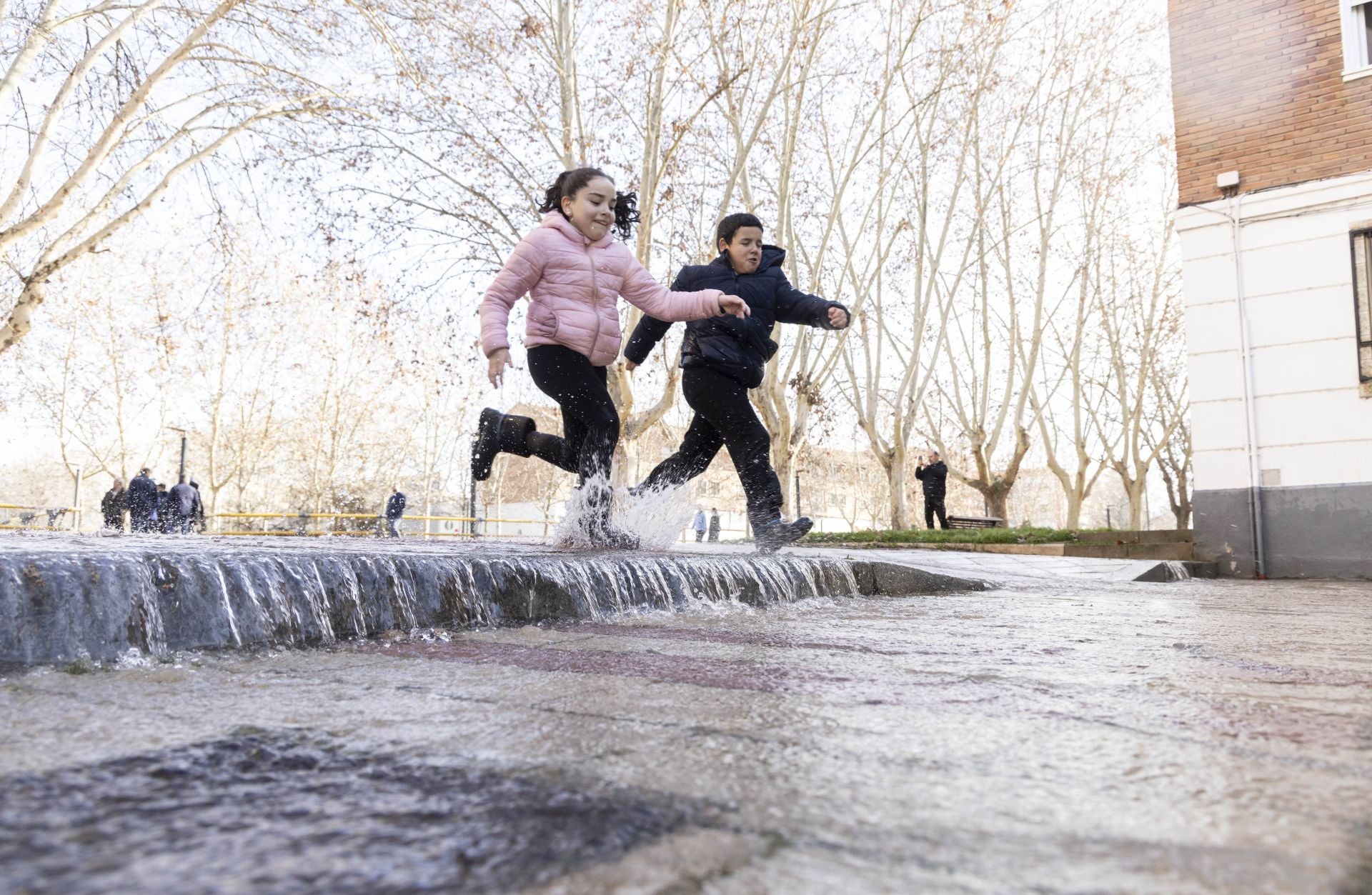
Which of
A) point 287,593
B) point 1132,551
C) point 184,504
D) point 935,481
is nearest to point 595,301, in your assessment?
point 287,593

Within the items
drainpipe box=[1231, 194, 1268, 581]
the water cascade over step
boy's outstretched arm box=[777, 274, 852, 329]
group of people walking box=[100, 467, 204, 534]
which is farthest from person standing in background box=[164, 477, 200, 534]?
drainpipe box=[1231, 194, 1268, 581]

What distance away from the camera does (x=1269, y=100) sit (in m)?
→ 10.0

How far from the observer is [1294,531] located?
31.2 ft

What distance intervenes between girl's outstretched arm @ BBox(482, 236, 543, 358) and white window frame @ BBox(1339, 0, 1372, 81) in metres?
9.56

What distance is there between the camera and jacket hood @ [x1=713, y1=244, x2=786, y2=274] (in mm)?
5215

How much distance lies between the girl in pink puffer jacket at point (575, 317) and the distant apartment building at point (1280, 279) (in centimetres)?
789

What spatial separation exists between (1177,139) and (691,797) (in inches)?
467

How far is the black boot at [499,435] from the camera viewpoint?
4.66m

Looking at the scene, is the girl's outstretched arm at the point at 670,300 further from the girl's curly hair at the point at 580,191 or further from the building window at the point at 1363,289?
the building window at the point at 1363,289

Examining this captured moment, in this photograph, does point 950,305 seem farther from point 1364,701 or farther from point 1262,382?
point 1364,701

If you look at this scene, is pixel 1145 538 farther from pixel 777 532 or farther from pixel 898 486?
pixel 777 532

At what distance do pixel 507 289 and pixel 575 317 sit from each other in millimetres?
353

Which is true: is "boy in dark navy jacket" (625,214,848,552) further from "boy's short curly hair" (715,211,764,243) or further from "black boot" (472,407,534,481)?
"black boot" (472,407,534,481)

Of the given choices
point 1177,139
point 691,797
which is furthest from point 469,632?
point 1177,139
